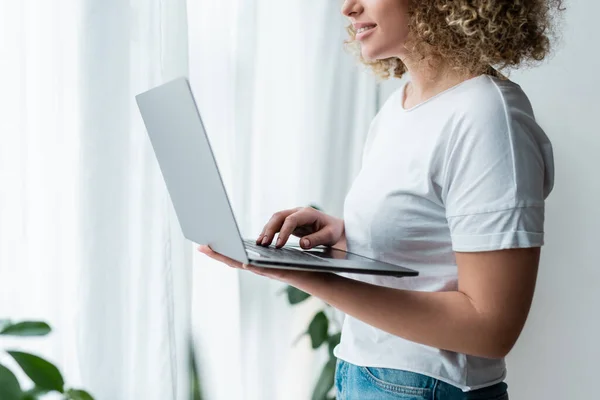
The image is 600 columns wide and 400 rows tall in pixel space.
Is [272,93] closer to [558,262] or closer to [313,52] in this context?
[313,52]

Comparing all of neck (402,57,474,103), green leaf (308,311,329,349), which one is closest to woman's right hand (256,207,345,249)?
neck (402,57,474,103)

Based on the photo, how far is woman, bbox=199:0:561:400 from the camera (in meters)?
0.74

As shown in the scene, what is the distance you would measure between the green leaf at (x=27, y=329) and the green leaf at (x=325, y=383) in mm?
839

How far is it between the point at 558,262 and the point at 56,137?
1322 mm

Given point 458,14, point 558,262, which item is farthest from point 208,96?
point 558,262

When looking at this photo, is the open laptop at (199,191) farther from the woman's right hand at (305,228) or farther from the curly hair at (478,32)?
the curly hair at (478,32)

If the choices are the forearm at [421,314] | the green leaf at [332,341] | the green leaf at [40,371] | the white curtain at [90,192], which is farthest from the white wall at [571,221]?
the green leaf at [40,371]

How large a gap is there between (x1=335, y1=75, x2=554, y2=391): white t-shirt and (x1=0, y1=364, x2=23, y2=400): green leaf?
650 millimetres

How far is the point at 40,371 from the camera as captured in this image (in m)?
1.26

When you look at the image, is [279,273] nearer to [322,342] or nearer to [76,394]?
[76,394]

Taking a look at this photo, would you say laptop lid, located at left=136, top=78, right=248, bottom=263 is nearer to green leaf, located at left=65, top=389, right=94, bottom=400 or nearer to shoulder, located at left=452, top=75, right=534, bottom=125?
shoulder, located at left=452, top=75, right=534, bottom=125

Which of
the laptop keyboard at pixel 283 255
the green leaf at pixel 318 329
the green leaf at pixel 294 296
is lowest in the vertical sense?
the green leaf at pixel 318 329

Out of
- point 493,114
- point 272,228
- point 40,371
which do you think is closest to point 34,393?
point 40,371

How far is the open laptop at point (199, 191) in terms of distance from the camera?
0.69m
